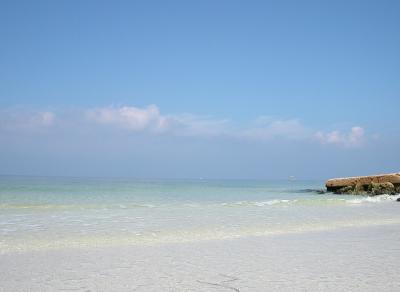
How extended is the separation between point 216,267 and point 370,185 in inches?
1488

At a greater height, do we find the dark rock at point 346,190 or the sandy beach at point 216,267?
the sandy beach at point 216,267

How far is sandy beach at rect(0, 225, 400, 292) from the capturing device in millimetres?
5145

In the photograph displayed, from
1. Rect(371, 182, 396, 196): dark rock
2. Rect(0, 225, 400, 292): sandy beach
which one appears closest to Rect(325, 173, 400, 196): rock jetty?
Rect(371, 182, 396, 196): dark rock

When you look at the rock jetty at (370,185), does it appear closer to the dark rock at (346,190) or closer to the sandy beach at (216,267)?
the dark rock at (346,190)

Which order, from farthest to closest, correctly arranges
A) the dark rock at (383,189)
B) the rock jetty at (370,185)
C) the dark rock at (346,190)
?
the dark rock at (346,190) → the rock jetty at (370,185) → the dark rock at (383,189)

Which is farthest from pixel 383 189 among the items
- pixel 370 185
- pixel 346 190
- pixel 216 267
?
pixel 216 267

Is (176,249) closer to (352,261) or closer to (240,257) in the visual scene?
(240,257)

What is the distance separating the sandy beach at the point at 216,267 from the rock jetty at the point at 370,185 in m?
31.3

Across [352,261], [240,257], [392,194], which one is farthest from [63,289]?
[392,194]

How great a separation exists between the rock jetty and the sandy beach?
103ft

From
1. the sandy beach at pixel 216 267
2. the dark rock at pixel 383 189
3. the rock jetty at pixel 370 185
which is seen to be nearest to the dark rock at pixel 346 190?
the rock jetty at pixel 370 185

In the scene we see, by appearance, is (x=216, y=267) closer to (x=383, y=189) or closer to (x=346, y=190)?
(x=383, y=189)

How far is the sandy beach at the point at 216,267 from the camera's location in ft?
16.9

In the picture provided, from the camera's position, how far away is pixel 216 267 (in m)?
6.26
